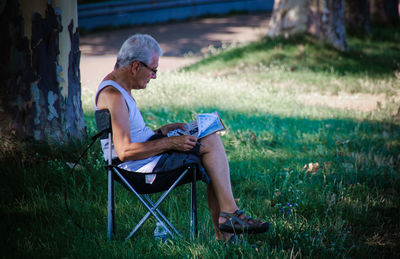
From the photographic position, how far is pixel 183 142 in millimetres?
3146

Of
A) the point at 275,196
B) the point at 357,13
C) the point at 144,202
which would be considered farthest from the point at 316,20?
the point at 144,202

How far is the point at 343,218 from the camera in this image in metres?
3.85

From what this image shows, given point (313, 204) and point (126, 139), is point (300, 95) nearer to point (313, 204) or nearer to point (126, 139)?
point (313, 204)

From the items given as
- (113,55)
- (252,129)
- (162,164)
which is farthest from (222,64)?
(162,164)

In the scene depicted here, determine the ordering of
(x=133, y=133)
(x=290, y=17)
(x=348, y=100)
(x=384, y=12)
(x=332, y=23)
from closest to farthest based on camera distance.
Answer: (x=133, y=133)
(x=348, y=100)
(x=332, y=23)
(x=290, y=17)
(x=384, y=12)

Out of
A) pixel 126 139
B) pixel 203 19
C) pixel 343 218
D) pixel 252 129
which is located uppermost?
pixel 203 19

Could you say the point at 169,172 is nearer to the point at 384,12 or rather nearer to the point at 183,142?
the point at 183,142

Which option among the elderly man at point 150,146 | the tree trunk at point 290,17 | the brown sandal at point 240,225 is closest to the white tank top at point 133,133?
the elderly man at point 150,146

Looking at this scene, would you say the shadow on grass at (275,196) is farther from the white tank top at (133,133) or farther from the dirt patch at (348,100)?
the dirt patch at (348,100)

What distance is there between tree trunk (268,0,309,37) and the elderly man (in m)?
8.65

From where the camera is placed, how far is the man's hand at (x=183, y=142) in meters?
3.14

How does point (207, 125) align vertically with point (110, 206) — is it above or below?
above

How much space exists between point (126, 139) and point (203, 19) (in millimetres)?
17222

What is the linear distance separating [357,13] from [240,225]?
1278 cm
